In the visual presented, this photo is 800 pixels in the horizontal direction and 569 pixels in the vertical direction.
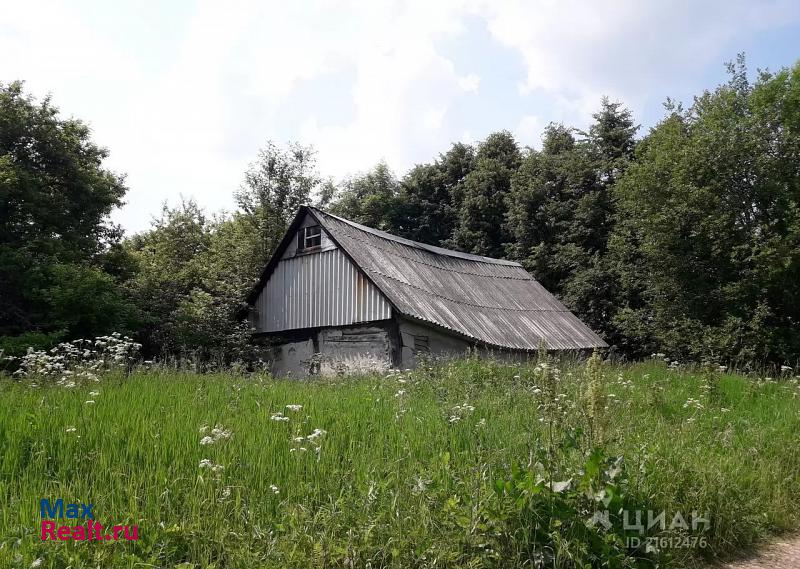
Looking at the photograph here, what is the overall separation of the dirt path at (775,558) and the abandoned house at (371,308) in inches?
389

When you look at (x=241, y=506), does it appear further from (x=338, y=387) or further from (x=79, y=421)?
(x=338, y=387)

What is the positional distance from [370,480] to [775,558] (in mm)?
3084

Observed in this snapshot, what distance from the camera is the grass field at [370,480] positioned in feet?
11.4

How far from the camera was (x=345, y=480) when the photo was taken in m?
Answer: 4.31

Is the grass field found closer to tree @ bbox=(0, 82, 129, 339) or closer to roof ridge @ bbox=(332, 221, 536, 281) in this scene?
tree @ bbox=(0, 82, 129, 339)

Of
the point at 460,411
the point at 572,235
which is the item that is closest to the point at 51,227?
the point at 460,411

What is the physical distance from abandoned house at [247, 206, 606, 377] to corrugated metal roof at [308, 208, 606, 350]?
0.17ft

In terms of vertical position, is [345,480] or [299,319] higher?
[299,319]

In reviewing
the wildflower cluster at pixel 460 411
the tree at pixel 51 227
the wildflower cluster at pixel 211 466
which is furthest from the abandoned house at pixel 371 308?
the wildflower cluster at pixel 211 466

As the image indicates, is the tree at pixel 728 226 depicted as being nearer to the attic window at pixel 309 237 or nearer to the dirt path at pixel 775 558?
the attic window at pixel 309 237

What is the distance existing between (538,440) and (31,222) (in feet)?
55.7

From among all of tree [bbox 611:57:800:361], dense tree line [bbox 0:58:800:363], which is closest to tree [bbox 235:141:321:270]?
dense tree line [bbox 0:58:800:363]

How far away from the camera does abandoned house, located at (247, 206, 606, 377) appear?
15.3m

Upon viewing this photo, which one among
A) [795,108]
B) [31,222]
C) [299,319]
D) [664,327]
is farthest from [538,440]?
[795,108]
